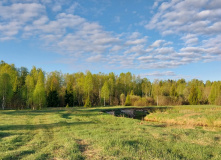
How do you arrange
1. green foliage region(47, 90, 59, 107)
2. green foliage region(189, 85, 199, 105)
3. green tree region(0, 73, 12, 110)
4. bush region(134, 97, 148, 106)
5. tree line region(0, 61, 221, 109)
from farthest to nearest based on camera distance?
1. green foliage region(189, 85, 199, 105)
2. bush region(134, 97, 148, 106)
3. green foliage region(47, 90, 59, 107)
4. tree line region(0, 61, 221, 109)
5. green tree region(0, 73, 12, 110)

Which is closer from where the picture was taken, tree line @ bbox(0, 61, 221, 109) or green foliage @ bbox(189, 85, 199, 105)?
tree line @ bbox(0, 61, 221, 109)

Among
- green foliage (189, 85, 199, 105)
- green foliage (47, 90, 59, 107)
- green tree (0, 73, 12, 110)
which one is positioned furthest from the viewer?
green foliage (189, 85, 199, 105)

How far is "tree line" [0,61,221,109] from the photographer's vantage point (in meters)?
47.6

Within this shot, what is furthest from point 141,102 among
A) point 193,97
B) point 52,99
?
point 52,99

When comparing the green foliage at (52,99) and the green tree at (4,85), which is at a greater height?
the green tree at (4,85)

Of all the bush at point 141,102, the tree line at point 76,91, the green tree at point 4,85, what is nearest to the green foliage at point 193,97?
the tree line at point 76,91

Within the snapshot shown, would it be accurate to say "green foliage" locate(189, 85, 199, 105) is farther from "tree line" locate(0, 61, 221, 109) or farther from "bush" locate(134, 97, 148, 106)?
"bush" locate(134, 97, 148, 106)

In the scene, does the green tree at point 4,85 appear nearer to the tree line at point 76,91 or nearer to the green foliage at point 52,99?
the tree line at point 76,91

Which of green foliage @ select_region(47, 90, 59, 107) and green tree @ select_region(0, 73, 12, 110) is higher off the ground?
green tree @ select_region(0, 73, 12, 110)

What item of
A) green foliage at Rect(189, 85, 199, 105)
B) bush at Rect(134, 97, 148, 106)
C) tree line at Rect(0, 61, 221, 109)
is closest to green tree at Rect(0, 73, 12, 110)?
tree line at Rect(0, 61, 221, 109)

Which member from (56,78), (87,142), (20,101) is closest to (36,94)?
(20,101)

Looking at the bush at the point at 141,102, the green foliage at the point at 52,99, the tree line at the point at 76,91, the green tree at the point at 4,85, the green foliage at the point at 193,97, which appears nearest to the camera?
the green tree at the point at 4,85

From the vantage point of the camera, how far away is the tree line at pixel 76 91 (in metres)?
47.6

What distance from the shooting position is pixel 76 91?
6366 cm
